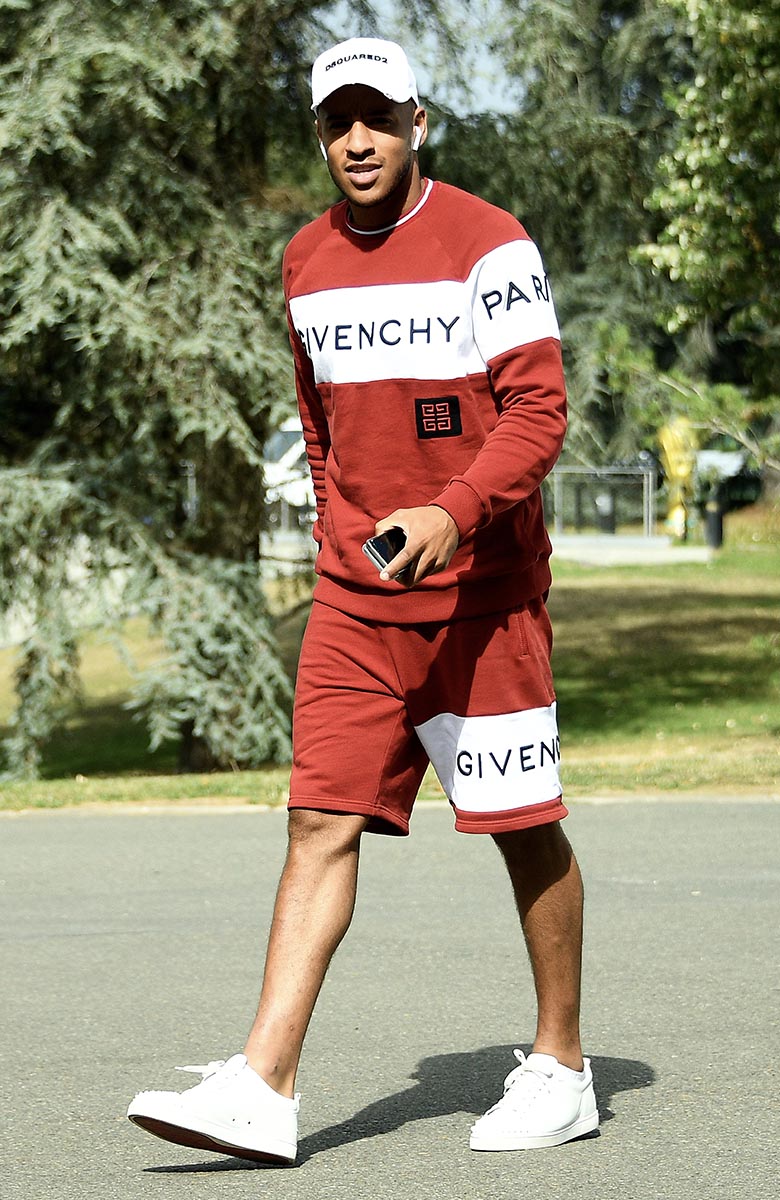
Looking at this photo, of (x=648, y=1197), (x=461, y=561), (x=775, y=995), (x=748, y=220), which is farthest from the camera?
(x=748, y=220)

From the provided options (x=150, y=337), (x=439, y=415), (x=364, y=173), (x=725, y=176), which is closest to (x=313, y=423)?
(x=439, y=415)

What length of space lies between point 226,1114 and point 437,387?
1.39 metres

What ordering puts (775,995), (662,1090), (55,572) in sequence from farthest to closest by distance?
(55,572) < (775,995) < (662,1090)

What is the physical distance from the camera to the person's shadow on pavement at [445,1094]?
3863 millimetres

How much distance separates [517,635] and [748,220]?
32.9ft

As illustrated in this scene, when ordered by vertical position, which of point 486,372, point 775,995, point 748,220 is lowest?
point 775,995

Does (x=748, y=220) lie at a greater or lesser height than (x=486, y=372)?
greater

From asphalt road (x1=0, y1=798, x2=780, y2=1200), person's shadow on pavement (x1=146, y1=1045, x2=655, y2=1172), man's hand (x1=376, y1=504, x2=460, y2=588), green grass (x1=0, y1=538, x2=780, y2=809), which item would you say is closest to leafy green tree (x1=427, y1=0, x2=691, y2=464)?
green grass (x1=0, y1=538, x2=780, y2=809)

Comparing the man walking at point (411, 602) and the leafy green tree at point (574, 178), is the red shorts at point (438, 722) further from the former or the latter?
the leafy green tree at point (574, 178)

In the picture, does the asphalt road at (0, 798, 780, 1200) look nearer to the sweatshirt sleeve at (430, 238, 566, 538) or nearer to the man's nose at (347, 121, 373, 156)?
the sweatshirt sleeve at (430, 238, 566, 538)

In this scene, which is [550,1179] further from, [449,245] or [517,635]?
[449,245]

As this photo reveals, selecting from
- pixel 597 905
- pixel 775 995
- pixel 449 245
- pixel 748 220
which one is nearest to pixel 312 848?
pixel 449 245

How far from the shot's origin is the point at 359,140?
3.65 metres

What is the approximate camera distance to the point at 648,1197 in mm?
3486
